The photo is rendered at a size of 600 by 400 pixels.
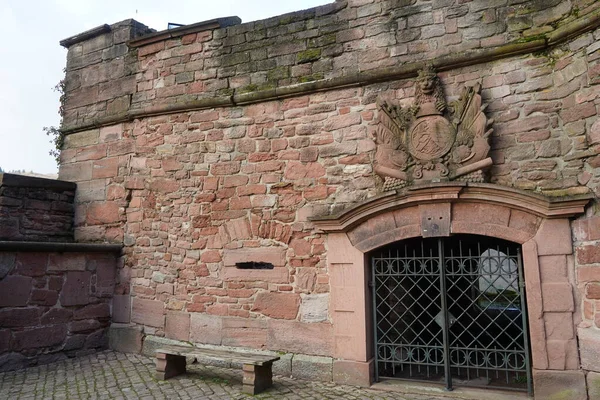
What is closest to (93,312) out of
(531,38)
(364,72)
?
(364,72)

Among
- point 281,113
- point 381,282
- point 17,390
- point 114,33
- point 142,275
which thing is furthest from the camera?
point 114,33

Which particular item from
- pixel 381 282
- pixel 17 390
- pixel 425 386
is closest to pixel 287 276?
pixel 381 282

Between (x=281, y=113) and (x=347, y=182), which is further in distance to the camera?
(x=281, y=113)

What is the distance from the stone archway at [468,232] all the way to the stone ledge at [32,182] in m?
4.08

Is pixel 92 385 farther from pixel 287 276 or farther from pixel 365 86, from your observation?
pixel 365 86

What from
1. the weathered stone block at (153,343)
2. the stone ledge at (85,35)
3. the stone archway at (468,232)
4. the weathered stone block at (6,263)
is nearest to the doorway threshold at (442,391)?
the stone archway at (468,232)

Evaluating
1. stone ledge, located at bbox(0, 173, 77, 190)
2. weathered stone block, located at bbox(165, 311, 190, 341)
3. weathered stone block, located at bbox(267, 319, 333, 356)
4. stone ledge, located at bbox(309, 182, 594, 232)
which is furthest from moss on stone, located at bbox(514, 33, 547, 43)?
stone ledge, located at bbox(0, 173, 77, 190)

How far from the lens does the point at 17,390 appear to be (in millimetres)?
4383

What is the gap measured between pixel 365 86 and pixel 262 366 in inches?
128

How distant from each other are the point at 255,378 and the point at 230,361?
12.9 inches

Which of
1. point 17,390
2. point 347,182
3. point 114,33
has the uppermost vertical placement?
point 114,33

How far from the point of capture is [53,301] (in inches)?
221

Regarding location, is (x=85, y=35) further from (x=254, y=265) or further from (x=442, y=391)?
(x=442, y=391)

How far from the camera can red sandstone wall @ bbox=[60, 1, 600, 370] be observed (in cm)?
431
